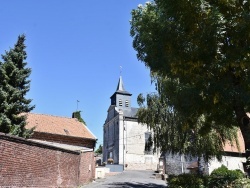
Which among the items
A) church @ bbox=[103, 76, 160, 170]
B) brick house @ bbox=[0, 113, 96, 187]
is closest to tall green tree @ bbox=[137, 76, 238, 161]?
brick house @ bbox=[0, 113, 96, 187]

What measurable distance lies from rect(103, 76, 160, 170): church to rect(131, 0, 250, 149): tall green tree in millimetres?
35588

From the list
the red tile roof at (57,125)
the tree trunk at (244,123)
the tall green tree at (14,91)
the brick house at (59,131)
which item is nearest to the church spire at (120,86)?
the red tile roof at (57,125)

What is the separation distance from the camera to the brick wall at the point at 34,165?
1048 centimetres

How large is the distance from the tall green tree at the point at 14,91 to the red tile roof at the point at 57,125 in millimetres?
9524

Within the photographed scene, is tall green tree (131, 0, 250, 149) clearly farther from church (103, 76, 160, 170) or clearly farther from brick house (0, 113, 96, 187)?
church (103, 76, 160, 170)

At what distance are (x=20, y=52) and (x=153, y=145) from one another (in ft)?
43.6

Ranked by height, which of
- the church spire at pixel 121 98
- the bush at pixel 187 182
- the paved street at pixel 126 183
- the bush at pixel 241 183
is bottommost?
the paved street at pixel 126 183

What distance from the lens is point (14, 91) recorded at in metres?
19.8

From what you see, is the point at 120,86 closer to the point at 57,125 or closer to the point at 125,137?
the point at 125,137

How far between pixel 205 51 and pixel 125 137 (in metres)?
43.0

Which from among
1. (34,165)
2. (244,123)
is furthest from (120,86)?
(244,123)

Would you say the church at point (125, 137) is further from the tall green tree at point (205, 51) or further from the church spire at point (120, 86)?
the tall green tree at point (205, 51)

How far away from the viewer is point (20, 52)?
2162cm

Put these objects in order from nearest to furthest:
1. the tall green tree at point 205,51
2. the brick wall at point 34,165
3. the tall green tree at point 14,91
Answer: the tall green tree at point 205,51, the brick wall at point 34,165, the tall green tree at point 14,91
